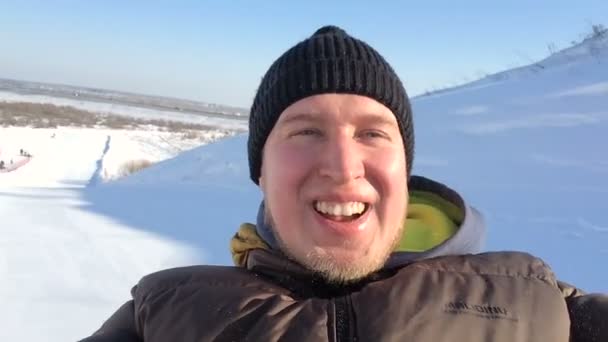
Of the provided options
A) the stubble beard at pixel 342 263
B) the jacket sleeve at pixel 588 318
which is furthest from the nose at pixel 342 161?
the jacket sleeve at pixel 588 318

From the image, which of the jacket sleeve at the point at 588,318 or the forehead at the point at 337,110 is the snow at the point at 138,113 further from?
→ the jacket sleeve at the point at 588,318

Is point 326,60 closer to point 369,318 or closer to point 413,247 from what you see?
point 413,247

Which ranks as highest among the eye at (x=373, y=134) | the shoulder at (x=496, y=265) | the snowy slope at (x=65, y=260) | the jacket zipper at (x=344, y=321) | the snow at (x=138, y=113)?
the eye at (x=373, y=134)

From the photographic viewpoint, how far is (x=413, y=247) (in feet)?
5.03

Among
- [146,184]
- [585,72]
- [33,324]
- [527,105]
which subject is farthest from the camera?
[146,184]

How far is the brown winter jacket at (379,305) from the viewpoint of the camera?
1.12 m

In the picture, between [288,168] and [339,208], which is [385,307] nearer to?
[339,208]

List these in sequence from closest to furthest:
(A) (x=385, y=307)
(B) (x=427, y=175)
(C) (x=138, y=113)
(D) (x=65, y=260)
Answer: (A) (x=385, y=307) → (D) (x=65, y=260) → (B) (x=427, y=175) → (C) (x=138, y=113)

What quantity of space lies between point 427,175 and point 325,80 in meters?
4.08

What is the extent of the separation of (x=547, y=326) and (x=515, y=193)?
352 centimetres

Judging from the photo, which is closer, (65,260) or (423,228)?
(423,228)

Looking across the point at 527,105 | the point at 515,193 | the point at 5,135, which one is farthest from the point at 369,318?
the point at 5,135

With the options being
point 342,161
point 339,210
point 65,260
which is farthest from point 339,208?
point 65,260

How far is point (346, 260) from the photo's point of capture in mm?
1289
